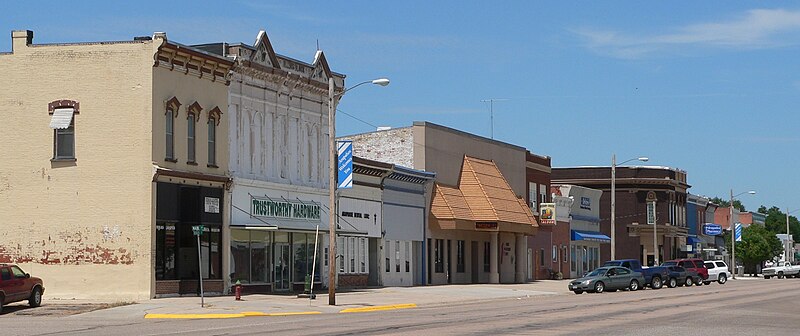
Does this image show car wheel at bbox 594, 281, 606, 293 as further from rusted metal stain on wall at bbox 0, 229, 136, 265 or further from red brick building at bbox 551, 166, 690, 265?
red brick building at bbox 551, 166, 690, 265

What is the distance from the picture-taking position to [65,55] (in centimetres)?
4134

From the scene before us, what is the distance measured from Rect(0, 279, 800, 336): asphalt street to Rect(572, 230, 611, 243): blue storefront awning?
45093 millimetres

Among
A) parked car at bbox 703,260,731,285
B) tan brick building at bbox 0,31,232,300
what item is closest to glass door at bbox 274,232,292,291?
tan brick building at bbox 0,31,232,300

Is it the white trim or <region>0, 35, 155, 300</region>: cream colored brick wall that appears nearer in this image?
<region>0, 35, 155, 300</region>: cream colored brick wall

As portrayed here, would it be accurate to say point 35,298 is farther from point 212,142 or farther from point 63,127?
point 212,142

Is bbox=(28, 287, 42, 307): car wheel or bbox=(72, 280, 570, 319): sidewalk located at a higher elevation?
bbox=(28, 287, 42, 307): car wheel

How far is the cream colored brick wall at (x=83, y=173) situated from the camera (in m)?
40.7

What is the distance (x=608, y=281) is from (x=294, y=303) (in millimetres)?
22516

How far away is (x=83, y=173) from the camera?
41094 millimetres

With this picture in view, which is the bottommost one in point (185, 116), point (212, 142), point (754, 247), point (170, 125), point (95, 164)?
point (754, 247)

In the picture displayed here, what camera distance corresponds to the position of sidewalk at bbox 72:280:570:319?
116 feet

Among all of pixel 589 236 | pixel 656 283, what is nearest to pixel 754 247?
pixel 589 236

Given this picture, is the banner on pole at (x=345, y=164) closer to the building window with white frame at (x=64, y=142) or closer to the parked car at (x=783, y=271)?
the building window with white frame at (x=64, y=142)

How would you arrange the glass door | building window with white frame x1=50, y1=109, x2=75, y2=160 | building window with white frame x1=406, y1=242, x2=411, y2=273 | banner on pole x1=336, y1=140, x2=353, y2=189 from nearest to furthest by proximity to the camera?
building window with white frame x1=50, y1=109, x2=75, y2=160 → the glass door → banner on pole x1=336, y1=140, x2=353, y2=189 → building window with white frame x1=406, y1=242, x2=411, y2=273
